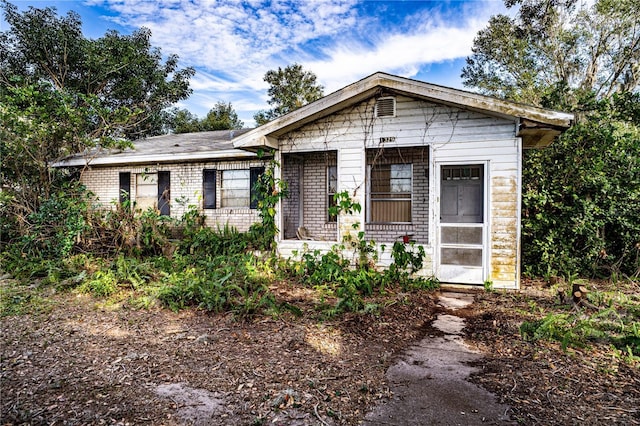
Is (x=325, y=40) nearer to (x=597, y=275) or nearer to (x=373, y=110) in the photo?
(x=373, y=110)

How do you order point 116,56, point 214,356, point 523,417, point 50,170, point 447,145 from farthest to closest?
1. point 116,56
2. point 50,170
3. point 447,145
4. point 214,356
5. point 523,417

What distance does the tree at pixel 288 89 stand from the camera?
100 ft

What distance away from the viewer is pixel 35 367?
11.2ft

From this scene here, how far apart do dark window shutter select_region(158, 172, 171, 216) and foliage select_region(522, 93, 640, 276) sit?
32.3ft

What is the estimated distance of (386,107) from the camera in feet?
22.9

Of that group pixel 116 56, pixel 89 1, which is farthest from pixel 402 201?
pixel 116 56

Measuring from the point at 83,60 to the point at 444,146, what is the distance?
2099 cm

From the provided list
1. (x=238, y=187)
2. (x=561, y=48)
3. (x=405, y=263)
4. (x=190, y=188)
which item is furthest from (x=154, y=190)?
(x=561, y=48)

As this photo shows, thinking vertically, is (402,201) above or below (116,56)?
below

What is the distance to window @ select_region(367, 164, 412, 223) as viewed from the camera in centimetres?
975

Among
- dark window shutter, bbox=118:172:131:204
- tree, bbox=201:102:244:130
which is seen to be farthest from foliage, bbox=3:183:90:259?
tree, bbox=201:102:244:130

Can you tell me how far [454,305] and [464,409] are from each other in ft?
10.2

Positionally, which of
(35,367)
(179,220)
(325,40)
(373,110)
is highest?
(325,40)

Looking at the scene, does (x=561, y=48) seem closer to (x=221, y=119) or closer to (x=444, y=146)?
(x=444, y=146)
